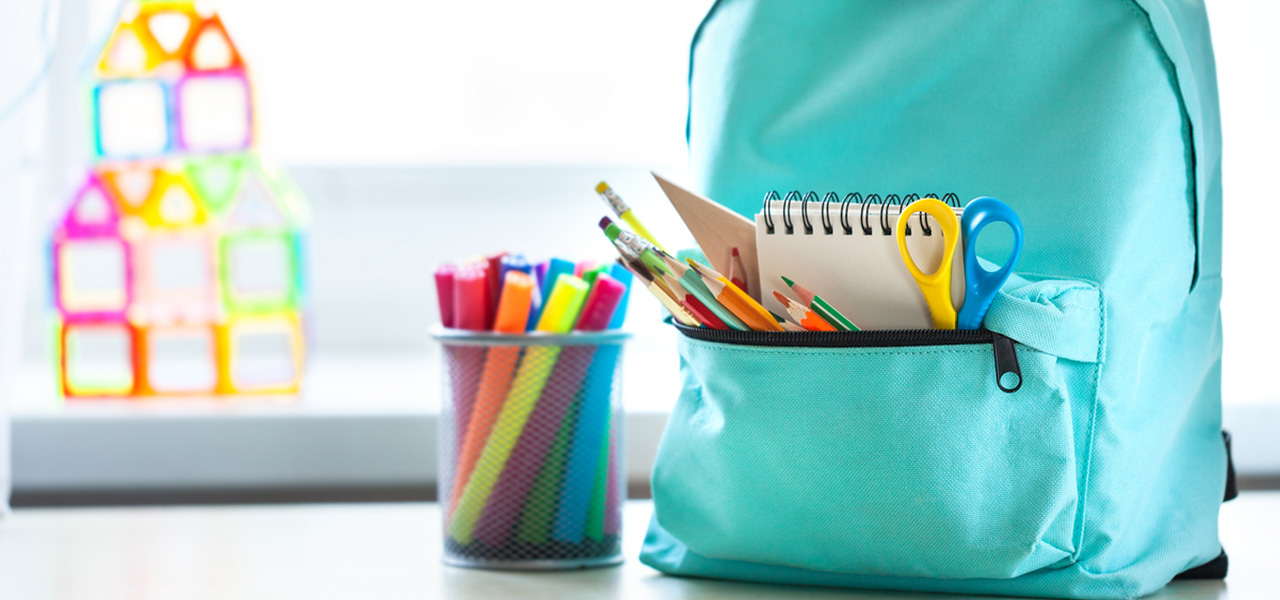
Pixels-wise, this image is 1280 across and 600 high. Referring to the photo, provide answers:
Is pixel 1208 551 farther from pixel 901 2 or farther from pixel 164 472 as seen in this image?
pixel 164 472

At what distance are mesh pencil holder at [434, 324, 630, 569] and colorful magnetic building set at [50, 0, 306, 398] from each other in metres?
0.31

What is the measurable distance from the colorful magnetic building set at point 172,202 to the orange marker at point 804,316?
0.49m

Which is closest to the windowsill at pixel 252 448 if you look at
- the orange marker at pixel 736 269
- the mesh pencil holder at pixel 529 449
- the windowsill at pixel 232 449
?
the windowsill at pixel 232 449

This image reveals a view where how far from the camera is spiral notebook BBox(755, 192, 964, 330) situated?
49 cm

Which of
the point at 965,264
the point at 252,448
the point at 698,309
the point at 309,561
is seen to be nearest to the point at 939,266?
the point at 965,264

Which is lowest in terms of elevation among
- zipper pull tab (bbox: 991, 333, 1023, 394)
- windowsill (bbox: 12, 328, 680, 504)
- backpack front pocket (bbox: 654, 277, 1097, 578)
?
windowsill (bbox: 12, 328, 680, 504)

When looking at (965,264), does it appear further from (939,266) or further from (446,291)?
(446,291)

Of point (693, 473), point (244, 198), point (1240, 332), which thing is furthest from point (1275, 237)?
point (244, 198)

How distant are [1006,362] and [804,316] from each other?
87 mm

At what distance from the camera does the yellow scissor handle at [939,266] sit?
0.47m

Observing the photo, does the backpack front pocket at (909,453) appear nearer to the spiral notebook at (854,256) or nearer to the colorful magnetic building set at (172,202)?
the spiral notebook at (854,256)

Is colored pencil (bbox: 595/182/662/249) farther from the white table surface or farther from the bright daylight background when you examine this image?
the bright daylight background

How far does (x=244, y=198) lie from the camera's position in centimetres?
89

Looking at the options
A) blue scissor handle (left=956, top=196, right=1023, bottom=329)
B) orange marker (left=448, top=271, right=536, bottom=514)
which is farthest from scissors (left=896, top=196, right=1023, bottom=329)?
orange marker (left=448, top=271, right=536, bottom=514)
